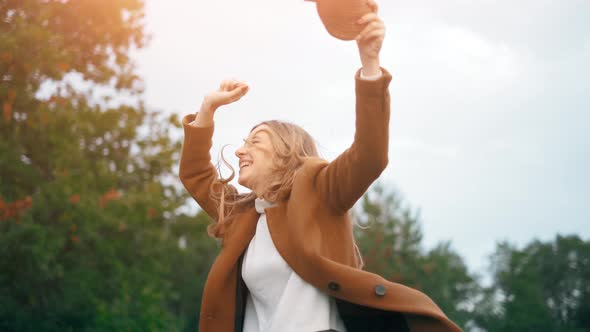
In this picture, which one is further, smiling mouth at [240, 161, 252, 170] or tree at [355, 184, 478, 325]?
tree at [355, 184, 478, 325]

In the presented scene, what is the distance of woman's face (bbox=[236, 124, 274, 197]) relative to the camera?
3652mm

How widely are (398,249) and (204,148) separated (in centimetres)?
3096

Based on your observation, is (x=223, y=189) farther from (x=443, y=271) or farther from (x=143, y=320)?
(x=443, y=271)

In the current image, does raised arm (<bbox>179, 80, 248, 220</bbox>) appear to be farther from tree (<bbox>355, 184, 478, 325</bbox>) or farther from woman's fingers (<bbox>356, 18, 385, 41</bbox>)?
tree (<bbox>355, 184, 478, 325</bbox>)

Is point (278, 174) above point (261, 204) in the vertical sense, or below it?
above

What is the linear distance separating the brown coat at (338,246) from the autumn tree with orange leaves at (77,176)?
9368 mm

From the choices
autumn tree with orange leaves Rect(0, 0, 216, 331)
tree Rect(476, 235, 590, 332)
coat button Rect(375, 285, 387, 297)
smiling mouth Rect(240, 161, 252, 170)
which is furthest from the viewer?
tree Rect(476, 235, 590, 332)

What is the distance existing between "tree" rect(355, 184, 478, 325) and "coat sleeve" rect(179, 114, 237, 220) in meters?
27.7

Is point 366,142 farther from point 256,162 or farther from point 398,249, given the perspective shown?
point 398,249

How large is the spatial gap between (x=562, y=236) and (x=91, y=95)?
38188mm

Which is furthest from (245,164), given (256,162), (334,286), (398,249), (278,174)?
(398,249)

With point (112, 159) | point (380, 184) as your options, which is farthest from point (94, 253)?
point (380, 184)

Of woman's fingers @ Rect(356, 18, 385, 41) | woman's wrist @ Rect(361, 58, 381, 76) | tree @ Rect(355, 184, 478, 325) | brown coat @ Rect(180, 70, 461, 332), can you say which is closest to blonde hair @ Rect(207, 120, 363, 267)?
brown coat @ Rect(180, 70, 461, 332)

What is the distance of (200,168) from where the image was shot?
3.91 m
